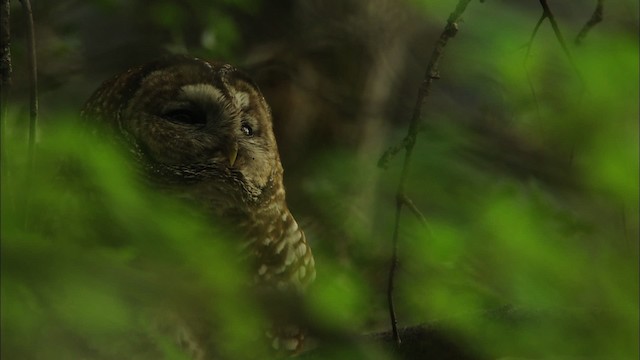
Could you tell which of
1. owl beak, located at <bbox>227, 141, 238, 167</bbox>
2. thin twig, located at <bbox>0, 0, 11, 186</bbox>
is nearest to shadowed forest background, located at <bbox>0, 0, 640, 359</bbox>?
thin twig, located at <bbox>0, 0, 11, 186</bbox>

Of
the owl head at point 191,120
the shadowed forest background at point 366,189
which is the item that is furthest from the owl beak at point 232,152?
the shadowed forest background at point 366,189

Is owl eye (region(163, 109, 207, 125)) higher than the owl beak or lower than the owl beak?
higher

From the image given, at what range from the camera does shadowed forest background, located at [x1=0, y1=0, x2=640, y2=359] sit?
0.50 metres

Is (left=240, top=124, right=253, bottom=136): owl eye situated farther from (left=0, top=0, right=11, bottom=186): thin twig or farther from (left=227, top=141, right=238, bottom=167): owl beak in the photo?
(left=0, top=0, right=11, bottom=186): thin twig

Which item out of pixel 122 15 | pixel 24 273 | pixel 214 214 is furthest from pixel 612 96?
pixel 24 273

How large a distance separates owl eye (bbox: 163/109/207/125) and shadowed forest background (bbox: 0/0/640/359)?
3.9 inches

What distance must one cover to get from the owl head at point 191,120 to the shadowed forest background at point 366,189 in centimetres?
7

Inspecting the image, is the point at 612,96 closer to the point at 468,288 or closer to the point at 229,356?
the point at 468,288

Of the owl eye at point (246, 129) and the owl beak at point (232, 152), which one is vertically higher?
the owl eye at point (246, 129)

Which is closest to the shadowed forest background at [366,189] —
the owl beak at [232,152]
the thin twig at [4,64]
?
the thin twig at [4,64]

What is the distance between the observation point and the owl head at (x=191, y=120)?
749 mm

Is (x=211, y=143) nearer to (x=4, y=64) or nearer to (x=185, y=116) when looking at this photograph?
(x=185, y=116)

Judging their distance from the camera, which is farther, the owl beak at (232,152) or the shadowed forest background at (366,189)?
the owl beak at (232,152)

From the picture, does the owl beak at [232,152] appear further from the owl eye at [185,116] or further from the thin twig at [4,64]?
the thin twig at [4,64]
